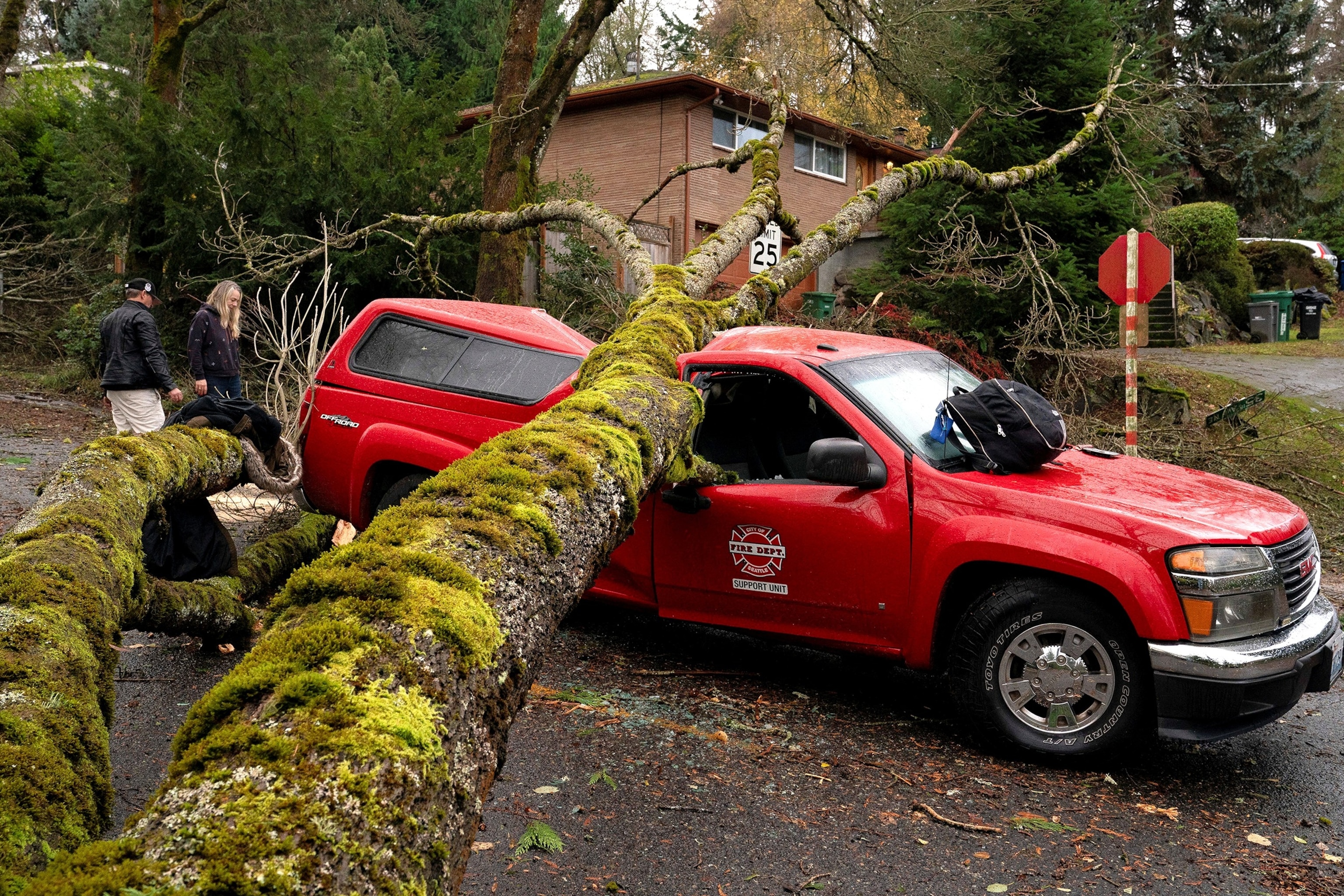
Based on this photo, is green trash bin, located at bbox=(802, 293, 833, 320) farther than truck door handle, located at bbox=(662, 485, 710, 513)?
Yes

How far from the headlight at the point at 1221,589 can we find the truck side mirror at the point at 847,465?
51.6 inches

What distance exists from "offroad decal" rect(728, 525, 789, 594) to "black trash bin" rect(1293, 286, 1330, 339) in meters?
25.4

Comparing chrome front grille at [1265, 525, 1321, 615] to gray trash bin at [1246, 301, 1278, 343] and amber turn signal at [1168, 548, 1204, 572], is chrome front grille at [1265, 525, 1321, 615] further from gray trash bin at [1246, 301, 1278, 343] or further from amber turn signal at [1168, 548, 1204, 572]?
gray trash bin at [1246, 301, 1278, 343]

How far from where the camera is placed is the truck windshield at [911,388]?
16.8 ft

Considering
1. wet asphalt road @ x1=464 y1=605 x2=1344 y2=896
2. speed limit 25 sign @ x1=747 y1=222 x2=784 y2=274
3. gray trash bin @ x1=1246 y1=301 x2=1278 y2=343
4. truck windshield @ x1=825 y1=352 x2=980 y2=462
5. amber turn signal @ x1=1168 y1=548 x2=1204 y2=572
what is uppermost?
speed limit 25 sign @ x1=747 y1=222 x2=784 y2=274

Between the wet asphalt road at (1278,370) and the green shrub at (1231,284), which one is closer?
the wet asphalt road at (1278,370)

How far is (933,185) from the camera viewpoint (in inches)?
696

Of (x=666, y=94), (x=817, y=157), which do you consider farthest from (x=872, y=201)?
(x=817, y=157)

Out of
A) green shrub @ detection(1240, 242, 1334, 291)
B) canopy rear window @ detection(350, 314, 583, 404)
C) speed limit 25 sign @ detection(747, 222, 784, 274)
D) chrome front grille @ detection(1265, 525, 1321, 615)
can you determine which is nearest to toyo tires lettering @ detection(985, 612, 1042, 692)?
chrome front grille @ detection(1265, 525, 1321, 615)

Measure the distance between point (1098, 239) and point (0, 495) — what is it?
1518 centimetres

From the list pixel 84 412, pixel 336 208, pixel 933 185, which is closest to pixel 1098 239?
pixel 933 185

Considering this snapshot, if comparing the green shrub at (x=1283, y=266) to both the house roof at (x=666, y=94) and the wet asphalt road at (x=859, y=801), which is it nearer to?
the house roof at (x=666, y=94)

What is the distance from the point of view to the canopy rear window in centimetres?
672

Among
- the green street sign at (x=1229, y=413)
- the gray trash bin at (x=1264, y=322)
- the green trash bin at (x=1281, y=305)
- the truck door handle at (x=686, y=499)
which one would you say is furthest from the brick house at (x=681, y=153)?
the truck door handle at (x=686, y=499)
